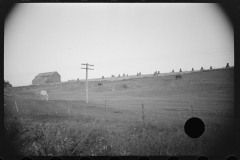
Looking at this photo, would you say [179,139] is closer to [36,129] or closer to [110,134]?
[110,134]

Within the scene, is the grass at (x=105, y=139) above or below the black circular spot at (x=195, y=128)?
below

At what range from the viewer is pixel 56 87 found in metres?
19.0

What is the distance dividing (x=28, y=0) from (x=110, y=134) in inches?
289

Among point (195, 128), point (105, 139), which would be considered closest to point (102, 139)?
point (105, 139)

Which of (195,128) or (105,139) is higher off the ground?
(195,128)

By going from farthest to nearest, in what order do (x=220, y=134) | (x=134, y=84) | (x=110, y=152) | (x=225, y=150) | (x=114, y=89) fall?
(x=134, y=84)
(x=114, y=89)
(x=220, y=134)
(x=110, y=152)
(x=225, y=150)

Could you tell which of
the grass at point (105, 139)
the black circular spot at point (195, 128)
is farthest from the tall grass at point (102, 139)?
the black circular spot at point (195, 128)

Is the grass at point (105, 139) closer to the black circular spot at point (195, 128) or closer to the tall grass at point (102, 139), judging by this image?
the tall grass at point (102, 139)

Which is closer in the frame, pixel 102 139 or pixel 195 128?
pixel 195 128

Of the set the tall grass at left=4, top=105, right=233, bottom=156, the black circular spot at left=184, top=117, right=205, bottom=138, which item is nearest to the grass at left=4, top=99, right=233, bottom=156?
the tall grass at left=4, top=105, right=233, bottom=156

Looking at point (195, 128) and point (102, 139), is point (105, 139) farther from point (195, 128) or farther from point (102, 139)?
point (195, 128)

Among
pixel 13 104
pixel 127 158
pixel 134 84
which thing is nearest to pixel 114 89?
pixel 134 84

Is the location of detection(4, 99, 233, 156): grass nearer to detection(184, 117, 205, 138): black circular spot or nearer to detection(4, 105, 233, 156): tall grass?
detection(4, 105, 233, 156): tall grass

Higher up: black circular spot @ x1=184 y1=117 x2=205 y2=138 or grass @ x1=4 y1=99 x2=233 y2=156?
black circular spot @ x1=184 y1=117 x2=205 y2=138
